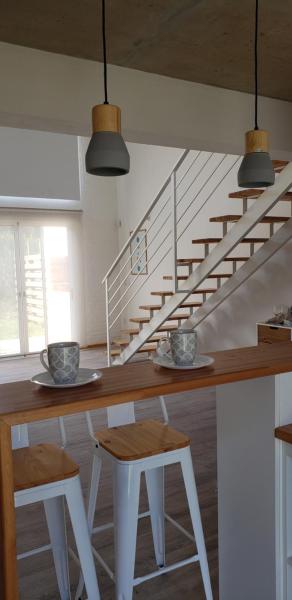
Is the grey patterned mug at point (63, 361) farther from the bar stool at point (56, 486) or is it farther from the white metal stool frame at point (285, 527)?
the white metal stool frame at point (285, 527)

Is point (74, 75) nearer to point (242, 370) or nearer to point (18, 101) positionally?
point (18, 101)

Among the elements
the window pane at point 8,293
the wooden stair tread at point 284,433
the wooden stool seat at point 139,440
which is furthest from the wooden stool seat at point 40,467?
the window pane at point 8,293

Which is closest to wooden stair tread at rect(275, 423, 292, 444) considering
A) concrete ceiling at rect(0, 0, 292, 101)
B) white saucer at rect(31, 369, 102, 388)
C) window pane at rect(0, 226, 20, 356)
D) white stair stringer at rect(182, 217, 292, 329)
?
white saucer at rect(31, 369, 102, 388)

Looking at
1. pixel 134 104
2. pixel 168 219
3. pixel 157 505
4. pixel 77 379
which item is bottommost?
pixel 157 505

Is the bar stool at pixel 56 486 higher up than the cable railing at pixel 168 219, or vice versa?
the cable railing at pixel 168 219

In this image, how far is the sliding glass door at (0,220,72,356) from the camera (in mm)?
7273

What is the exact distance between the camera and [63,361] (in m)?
1.30

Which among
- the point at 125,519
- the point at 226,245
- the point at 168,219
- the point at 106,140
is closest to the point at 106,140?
the point at 106,140

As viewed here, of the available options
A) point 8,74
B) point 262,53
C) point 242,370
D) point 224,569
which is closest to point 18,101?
point 8,74

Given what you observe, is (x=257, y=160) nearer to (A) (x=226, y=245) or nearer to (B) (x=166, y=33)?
(B) (x=166, y=33)

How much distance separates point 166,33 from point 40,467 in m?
2.15

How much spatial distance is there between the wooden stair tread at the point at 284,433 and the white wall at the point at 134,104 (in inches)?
82.3

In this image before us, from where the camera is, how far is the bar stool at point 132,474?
156 cm

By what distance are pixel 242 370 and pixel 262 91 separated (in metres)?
2.59
